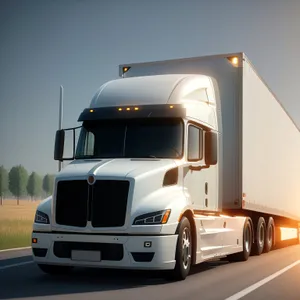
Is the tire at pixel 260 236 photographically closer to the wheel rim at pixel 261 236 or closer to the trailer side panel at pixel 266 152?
the wheel rim at pixel 261 236

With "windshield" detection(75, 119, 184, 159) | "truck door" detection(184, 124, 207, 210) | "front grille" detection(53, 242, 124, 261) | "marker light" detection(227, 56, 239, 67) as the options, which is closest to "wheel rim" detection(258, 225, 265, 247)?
"marker light" detection(227, 56, 239, 67)

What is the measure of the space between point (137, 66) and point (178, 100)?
Result: 10.5ft

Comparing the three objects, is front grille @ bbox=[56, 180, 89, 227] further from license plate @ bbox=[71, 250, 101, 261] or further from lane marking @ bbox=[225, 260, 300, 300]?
lane marking @ bbox=[225, 260, 300, 300]

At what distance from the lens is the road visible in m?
8.73

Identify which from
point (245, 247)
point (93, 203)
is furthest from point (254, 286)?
point (245, 247)

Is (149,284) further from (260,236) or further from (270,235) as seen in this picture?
(270,235)

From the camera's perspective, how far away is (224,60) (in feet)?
46.4

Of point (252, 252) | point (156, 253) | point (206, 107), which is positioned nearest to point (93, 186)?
point (156, 253)

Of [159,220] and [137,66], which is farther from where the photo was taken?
[137,66]

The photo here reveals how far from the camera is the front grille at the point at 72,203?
33.0 ft

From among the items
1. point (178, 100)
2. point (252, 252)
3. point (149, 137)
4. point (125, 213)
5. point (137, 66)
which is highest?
point (137, 66)

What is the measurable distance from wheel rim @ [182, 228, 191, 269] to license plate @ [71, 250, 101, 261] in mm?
1435

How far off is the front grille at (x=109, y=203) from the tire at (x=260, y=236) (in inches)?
287

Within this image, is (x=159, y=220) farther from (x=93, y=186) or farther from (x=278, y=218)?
(x=278, y=218)
